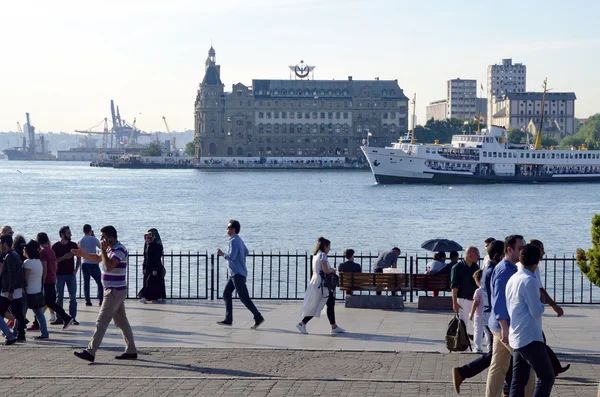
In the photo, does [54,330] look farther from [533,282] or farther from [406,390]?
[533,282]

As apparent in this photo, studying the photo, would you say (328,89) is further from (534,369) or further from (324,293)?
(534,369)

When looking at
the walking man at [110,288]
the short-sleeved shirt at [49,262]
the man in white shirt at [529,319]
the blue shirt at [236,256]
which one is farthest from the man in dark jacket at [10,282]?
the man in white shirt at [529,319]

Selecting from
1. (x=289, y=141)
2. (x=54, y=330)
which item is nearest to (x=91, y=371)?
(x=54, y=330)

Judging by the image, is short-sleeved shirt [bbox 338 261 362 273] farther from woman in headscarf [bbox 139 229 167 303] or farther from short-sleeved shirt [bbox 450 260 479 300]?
short-sleeved shirt [bbox 450 260 479 300]

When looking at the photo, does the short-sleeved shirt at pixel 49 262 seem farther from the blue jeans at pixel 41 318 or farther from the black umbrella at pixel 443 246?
the black umbrella at pixel 443 246

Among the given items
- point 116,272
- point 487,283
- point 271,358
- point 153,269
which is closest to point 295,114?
point 153,269

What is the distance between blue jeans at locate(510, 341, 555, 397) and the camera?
9.06 metres

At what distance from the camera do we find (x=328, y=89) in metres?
199

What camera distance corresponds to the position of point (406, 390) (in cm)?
1121

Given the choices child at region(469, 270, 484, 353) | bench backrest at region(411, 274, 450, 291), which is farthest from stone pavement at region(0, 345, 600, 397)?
bench backrest at region(411, 274, 450, 291)

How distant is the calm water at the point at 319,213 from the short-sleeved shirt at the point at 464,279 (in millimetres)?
34076

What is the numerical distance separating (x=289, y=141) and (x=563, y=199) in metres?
107

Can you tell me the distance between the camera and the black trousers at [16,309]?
13882 millimetres

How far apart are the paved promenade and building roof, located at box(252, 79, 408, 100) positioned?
181077mm
